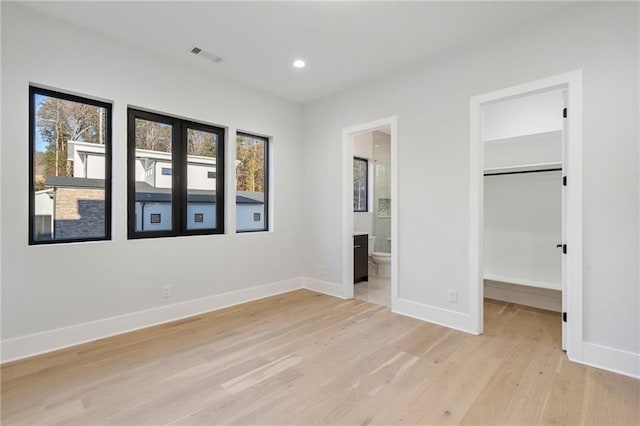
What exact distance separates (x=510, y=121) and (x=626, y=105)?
1.68 meters

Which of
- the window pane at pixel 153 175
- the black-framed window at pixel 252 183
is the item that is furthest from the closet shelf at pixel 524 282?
the window pane at pixel 153 175

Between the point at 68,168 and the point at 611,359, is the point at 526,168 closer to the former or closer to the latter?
the point at 611,359

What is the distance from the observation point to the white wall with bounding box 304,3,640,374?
231 cm

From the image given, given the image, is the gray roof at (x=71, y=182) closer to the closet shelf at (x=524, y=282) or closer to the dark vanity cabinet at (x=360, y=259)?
the dark vanity cabinet at (x=360, y=259)

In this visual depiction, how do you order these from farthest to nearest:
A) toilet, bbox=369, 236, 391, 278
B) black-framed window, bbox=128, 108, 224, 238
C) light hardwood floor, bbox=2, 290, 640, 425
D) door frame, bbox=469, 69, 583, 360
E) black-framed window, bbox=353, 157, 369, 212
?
1. black-framed window, bbox=353, 157, 369, 212
2. toilet, bbox=369, 236, 391, 278
3. black-framed window, bbox=128, 108, 224, 238
4. door frame, bbox=469, 69, 583, 360
5. light hardwood floor, bbox=2, 290, 640, 425

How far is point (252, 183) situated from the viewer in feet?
14.4

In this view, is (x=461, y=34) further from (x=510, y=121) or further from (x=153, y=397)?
(x=153, y=397)

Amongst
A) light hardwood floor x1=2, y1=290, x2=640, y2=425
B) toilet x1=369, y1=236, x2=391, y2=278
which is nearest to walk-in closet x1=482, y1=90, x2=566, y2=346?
light hardwood floor x1=2, y1=290, x2=640, y2=425

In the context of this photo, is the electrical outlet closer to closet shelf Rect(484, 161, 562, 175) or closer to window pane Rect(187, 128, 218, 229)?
window pane Rect(187, 128, 218, 229)

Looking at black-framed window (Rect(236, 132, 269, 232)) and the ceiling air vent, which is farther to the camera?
black-framed window (Rect(236, 132, 269, 232))

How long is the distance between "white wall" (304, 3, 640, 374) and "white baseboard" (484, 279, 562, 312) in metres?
1.26

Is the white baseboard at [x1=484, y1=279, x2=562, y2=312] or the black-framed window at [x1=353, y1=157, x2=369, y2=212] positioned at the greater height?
the black-framed window at [x1=353, y1=157, x2=369, y2=212]

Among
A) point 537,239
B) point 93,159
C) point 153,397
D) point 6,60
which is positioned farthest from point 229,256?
point 537,239

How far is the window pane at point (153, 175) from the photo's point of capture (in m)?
3.30
